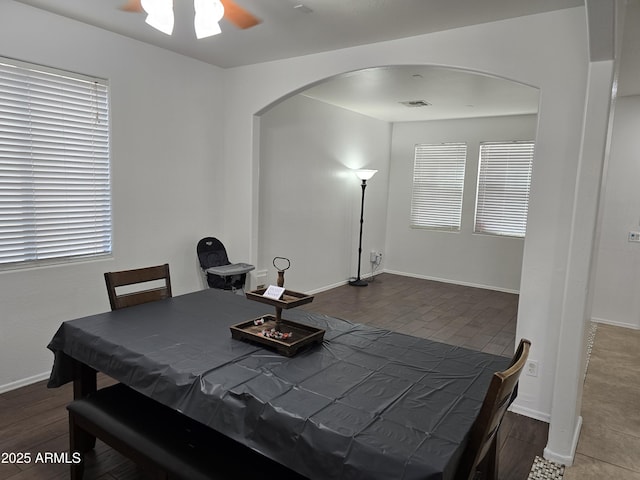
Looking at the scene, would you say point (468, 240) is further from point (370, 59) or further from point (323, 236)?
point (370, 59)

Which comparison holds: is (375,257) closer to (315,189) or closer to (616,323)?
(315,189)

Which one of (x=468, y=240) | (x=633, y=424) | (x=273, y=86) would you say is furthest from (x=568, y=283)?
(x=468, y=240)

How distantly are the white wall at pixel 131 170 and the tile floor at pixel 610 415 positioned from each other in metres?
3.40

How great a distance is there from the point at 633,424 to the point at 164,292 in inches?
127

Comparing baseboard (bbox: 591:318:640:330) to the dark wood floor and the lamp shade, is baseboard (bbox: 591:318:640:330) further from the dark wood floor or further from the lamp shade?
the lamp shade

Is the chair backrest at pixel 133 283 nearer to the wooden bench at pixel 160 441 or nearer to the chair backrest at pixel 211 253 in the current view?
the wooden bench at pixel 160 441

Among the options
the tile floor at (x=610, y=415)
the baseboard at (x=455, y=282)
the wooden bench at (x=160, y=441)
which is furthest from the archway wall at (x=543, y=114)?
the baseboard at (x=455, y=282)

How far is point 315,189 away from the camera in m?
5.59

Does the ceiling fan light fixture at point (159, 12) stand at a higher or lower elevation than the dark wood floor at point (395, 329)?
higher

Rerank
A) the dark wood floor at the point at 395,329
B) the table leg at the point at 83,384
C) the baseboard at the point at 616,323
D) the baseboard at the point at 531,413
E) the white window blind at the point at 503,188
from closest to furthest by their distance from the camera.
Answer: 1. the table leg at the point at 83,384
2. the dark wood floor at the point at 395,329
3. the baseboard at the point at 531,413
4. the baseboard at the point at 616,323
5. the white window blind at the point at 503,188

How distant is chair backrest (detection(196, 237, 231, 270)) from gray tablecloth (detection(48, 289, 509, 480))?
1773 mm

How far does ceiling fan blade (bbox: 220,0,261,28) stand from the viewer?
2.66m

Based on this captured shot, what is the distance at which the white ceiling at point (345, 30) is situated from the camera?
2.62 m

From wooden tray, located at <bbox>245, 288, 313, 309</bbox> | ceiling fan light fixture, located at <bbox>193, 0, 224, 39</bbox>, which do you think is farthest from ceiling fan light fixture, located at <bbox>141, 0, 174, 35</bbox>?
wooden tray, located at <bbox>245, 288, 313, 309</bbox>
